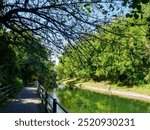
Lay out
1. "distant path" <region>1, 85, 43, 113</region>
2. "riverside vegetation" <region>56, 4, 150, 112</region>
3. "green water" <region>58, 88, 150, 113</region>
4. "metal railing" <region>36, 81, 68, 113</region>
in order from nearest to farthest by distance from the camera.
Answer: "riverside vegetation" <region>56, 4, 150, 112</region>
"metal railing" <region>36, 81, 68, 113</region>
"distant path" <region>1, 85, 43, 113</region>
"green water" <region>58, 88, 150, 113</region>

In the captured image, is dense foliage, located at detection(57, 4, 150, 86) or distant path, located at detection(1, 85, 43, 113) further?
distant path, located at detection(1, 85, 43, 113)

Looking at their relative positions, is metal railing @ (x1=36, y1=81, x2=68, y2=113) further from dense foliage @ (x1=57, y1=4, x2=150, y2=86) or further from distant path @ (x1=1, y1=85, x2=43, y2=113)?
dense foliage @ (x1=57, y1=4, x2=150, y2=86)

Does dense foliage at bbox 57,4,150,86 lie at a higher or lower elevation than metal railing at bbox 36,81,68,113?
higher

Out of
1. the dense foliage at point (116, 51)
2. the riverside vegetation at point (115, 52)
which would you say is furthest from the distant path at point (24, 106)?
the dense foliage at point (116, 51)

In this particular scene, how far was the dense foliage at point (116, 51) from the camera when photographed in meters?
6.85

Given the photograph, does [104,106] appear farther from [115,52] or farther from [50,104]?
[115,52]

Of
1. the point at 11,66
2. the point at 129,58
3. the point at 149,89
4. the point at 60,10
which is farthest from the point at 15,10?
the point at 149,89

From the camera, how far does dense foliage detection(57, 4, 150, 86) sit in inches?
270

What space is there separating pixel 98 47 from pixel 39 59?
3.20 metres

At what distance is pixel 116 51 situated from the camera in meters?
7.74

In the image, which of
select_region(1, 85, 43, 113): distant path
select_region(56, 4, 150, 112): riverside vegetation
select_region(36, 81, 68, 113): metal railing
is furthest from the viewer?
select_region(1, 85, 43, 113): distant path

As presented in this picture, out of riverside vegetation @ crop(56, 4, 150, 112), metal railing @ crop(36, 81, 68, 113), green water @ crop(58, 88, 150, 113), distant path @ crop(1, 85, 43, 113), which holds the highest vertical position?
riverside vegetation @ crop(56, 4, 150, 112)

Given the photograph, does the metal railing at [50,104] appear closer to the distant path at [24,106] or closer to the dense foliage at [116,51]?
the distant path at [24,106]

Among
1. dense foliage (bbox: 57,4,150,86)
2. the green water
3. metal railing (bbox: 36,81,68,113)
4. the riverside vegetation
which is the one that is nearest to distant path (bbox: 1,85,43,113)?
metal railing (bbox: 36,81,68,113)
